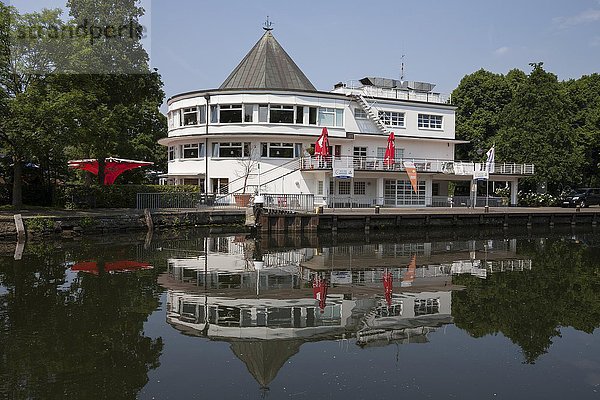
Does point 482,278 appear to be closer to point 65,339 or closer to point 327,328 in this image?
point 327,328

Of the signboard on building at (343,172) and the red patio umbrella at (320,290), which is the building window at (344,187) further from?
the red patio umbrella at (320,290)

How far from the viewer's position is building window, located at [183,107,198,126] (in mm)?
41625

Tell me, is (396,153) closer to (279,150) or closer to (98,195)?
(279,150)

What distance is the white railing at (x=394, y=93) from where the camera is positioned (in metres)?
43.8

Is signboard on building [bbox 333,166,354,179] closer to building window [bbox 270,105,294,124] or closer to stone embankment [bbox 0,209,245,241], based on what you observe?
building window [bbox 270,105,294,124]

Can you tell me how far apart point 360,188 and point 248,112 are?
980 centimetres

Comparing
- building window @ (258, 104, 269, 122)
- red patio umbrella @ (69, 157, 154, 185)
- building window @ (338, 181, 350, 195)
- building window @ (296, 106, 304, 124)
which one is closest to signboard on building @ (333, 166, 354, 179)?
building window @ (338, 181, 350, 195)

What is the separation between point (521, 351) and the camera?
10.2m

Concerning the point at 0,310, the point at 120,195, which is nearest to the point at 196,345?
the point at 0,310

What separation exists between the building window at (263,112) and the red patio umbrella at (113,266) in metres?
22.0

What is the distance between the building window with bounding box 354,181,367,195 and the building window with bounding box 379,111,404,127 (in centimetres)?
601

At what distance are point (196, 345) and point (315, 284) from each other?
247 inches

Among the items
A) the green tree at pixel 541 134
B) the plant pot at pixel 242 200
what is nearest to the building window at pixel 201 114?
the plant pot at pixel 242 200

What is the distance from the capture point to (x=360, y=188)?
4050 centimetres
